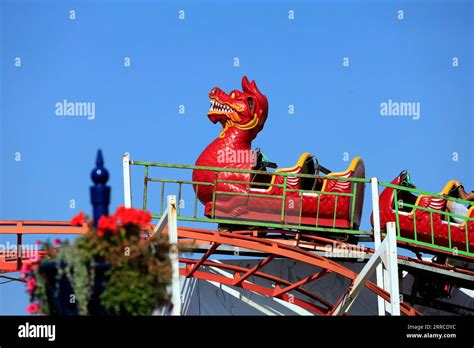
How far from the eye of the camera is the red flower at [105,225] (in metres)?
12.1

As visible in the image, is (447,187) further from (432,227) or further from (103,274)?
(103,274)

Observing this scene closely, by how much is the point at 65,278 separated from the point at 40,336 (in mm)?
1509

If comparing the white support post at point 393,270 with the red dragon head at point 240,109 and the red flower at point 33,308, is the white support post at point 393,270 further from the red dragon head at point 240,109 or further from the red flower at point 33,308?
the red flower at point 33,308

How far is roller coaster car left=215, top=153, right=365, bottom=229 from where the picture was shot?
2245cm

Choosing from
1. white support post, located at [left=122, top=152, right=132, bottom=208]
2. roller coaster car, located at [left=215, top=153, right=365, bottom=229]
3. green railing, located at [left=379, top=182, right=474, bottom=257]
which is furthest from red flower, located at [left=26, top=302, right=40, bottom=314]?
green railing, located at [left=379, top=182, right=474, bottom=257]

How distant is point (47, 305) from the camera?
12156 mm

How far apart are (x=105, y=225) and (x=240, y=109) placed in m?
11.9

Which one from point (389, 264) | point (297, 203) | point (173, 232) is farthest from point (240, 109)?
point (173, 232)

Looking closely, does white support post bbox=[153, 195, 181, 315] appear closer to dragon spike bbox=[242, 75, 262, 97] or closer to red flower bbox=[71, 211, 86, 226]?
red flower bbox=[71, 211, 86, 226]

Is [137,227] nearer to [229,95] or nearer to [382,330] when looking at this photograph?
[382,330]

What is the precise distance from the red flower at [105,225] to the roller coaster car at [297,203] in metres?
10.3

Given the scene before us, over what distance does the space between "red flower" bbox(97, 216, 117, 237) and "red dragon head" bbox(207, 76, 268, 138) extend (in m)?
11.7

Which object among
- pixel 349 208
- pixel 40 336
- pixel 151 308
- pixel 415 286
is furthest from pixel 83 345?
pixel 415 286

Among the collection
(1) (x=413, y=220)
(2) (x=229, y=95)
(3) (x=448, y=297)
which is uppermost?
(2) (x=229, y=95)
